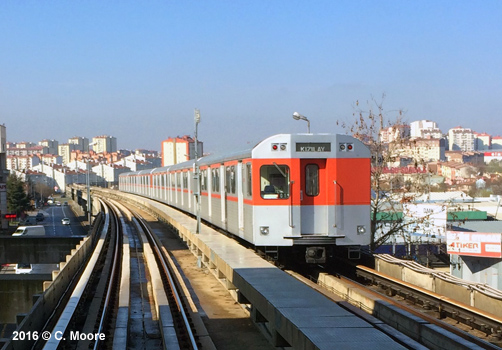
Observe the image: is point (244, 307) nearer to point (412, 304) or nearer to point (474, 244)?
point (412, 304)

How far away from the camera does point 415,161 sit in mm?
18312

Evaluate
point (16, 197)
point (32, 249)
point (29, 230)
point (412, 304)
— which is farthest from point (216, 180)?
point (16, 197)

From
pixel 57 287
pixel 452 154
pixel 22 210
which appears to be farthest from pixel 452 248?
pixel 452 154

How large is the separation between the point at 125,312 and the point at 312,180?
14.9 ft

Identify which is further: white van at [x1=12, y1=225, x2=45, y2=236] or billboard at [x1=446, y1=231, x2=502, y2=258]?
white van at [x1=12, y1=225, x2=45, y2=236]

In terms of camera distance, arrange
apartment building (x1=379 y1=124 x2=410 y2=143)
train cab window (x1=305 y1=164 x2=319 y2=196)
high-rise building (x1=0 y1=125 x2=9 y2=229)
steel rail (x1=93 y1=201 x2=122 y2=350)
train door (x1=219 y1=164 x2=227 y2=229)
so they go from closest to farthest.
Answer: steel rail (x1=93 y1=201 x2=122 y2=350) → train cab window (x1=305 y1=164 x2=319 y2=196) → train door (x1=219 y1=164 x2=227 y2=229) → apartment building (x1=379 y1=124 x2=410 y2=143) → high-rise building (x1=0 y1=125 x2=9 y2=229)

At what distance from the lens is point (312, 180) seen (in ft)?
44.4

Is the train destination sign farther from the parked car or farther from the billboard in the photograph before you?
the parked car

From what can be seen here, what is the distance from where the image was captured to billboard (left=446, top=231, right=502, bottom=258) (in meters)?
23.8

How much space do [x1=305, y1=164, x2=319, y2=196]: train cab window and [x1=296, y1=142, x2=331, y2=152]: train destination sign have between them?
0.34 meters

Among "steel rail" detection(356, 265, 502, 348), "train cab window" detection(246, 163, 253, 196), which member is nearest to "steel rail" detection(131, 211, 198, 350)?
"train cab window" detection(246, 163, 253, 196)

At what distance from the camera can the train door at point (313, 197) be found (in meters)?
13.5

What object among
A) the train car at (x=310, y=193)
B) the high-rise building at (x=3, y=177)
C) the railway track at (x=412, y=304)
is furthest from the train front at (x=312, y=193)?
the high-rise building at (x=3, y=177)

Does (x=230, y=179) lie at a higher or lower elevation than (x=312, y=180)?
higher
